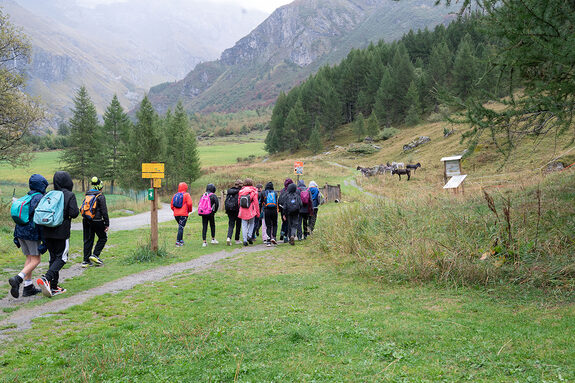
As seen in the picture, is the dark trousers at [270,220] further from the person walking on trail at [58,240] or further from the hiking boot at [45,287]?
the hiking boot at [45,287]

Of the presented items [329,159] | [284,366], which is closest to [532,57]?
[284,366]

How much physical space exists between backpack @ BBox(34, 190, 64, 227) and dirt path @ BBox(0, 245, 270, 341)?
1.42 m

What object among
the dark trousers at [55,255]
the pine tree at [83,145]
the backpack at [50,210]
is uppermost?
the pine tree at [83,145]

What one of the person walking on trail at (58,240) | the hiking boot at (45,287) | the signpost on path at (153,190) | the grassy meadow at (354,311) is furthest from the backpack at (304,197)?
the hiking boot at (45,287)

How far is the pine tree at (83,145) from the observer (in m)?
44.8

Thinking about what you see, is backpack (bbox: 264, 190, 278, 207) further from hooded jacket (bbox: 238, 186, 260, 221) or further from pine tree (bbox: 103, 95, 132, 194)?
pine tree (bbox: 103, 95, 132, 194)

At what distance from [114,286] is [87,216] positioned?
2.51m

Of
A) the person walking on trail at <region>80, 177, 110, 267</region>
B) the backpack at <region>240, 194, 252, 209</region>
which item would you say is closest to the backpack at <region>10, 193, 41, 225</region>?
the person walking on trail at <region>80, 177, 110, 267</region>

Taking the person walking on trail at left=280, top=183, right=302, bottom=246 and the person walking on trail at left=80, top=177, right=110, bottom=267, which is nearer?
the person walking on trail at left=80, top=177, right=110, bottom=267

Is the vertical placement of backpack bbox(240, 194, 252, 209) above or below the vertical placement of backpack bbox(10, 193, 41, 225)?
below

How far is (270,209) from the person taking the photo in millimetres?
12852

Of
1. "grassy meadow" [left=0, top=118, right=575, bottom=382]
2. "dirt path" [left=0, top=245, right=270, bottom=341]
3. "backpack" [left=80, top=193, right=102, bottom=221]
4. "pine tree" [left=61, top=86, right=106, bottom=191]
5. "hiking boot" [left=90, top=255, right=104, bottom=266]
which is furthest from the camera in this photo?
"pine tree" [left=61, top=86, right=106, bottom=191]

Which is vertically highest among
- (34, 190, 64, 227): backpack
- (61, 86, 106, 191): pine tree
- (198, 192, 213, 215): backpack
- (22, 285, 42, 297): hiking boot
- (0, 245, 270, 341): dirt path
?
(61, 86, 106, 191): pine tree

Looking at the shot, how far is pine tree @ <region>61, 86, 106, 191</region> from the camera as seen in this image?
44.8m
